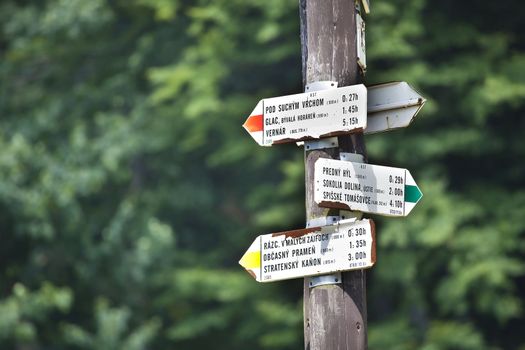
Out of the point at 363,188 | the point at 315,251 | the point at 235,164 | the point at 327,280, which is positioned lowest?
the point at 327,280

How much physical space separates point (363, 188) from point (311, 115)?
49cm

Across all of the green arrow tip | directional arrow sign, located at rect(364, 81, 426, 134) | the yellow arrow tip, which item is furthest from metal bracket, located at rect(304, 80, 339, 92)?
the yellow arrow tip

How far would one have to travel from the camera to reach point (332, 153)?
5.99 metres

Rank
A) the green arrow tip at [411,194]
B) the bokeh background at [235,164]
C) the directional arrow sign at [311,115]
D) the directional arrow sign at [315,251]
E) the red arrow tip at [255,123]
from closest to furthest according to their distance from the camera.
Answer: the directional arrow sign at [315,251], the directional arrow sign at [311,115], the green arrow tip at [411,194], the red arrow tip at [255,123], the bokeh background at [235,164]

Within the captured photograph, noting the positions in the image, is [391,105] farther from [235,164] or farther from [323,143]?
[235,164]

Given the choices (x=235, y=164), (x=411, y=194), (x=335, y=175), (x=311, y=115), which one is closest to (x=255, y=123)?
(x=311, y=115)

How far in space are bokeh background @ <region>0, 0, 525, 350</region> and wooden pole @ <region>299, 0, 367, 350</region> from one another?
36.9 ft

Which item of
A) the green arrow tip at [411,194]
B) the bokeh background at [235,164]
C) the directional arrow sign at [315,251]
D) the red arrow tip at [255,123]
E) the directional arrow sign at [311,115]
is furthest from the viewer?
the bokeh background at [235,164]

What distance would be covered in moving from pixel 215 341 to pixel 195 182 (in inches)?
193

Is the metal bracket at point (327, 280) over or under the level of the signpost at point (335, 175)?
under

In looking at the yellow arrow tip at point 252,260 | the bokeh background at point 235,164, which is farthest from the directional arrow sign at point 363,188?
the bokeh background at point 235,164

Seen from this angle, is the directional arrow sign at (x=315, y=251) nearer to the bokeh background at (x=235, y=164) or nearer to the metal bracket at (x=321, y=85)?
the metal bracket at (x=321, y=85)

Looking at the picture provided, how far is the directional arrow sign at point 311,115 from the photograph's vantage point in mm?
5895

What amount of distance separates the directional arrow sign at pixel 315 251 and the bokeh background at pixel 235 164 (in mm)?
11096
